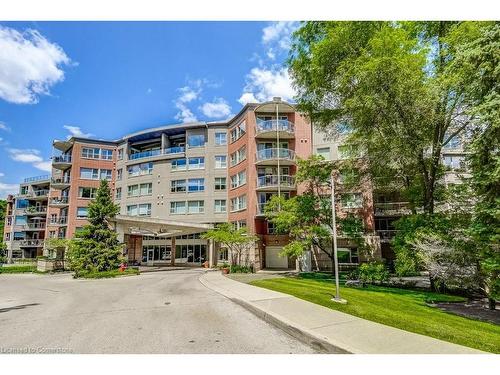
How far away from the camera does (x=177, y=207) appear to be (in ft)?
122

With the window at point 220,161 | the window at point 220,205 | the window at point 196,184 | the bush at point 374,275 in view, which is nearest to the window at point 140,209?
the window at point 196,184

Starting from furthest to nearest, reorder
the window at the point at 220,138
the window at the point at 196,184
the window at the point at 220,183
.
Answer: the window at the point at 220,138, the window at the point at 196,184, the window at the point at 220,183

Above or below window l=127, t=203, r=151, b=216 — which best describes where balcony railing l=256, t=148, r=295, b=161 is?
above

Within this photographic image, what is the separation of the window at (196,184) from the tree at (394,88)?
2032 cm

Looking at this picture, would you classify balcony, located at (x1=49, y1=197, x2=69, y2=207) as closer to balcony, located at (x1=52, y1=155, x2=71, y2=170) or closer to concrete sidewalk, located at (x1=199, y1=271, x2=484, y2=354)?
balcony, located at (x1=52, y1=155, x2=71, y2=170)

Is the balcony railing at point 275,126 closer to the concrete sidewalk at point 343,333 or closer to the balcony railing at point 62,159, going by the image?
the concrete sidewalk at point 343,333

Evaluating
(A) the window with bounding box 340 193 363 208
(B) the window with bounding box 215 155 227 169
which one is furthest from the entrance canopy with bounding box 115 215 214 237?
(A) the window with bounding box 340 193 363 208

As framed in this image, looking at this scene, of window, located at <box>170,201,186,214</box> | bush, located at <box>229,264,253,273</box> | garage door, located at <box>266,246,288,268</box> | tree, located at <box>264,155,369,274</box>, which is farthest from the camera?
window, located at <box>170,201,186,214</box>

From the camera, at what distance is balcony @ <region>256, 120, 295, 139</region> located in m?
30.5

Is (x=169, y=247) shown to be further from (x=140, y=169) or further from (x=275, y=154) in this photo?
(x=275, y=154)

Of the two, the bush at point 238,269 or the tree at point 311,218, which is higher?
the tree at point 311,218

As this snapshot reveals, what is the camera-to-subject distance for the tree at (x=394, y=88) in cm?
1391

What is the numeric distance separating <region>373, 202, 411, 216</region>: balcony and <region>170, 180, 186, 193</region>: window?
21.1 metres

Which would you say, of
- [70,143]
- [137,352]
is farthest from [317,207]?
[70,143]
